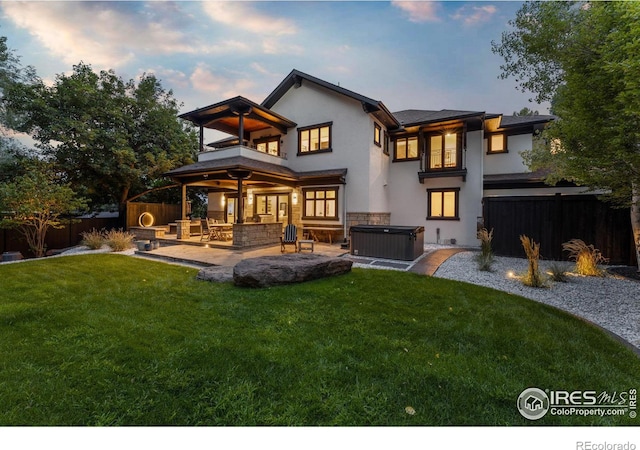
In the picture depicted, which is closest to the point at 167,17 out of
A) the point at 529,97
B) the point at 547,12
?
the point at 547,12

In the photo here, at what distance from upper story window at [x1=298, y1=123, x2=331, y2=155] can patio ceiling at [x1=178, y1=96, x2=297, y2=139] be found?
2.97 ft

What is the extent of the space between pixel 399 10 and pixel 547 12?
3.52m

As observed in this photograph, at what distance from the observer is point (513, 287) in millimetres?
6395

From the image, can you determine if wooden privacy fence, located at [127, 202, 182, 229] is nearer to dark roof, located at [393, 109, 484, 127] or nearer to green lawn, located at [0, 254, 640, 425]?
green lawn, located at [0, 254, 640, 425]

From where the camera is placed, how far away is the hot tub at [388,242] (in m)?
9.20

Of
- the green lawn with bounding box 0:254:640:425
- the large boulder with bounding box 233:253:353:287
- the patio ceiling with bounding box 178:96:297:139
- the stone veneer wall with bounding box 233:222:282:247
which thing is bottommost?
the green lawn with bounding box 0:254:640:425

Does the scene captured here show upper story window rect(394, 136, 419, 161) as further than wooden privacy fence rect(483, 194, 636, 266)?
Yes

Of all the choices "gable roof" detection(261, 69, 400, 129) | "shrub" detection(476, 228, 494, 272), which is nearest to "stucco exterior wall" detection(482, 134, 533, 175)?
"gable roof" detection(261, 69, 400, 129)

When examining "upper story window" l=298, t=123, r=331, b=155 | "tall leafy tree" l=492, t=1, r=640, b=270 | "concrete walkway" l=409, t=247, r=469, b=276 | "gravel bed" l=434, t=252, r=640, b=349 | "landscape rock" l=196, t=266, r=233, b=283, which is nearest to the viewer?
"tall leafy tree" l=492, t=1, r=640, b=270

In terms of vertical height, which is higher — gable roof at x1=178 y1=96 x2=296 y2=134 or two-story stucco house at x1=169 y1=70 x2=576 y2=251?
gable roof at x1=178 y1=96 x2=296 y2=134

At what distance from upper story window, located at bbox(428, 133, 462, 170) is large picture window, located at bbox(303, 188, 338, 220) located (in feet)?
18.1

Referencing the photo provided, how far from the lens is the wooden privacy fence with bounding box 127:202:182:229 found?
1587 cm

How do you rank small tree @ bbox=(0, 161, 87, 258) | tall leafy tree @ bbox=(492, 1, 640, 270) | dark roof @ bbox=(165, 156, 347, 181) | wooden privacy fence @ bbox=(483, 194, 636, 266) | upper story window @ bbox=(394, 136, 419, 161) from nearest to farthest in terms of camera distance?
1. tall leafy tree @ bbox=(492, 1, 640, 270)
2. wooden privacy fence @ bbox=(483, 194, 636, 266)
3. small tree @ bbox=(0, 161, 87, 258)
4. dark roof @ bbox=(165, 156, 347, 181)
5. upper story window @ bbox=(394, 136, 419, 161)

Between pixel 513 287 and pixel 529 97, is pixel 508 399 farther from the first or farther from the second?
pixel 529 97
